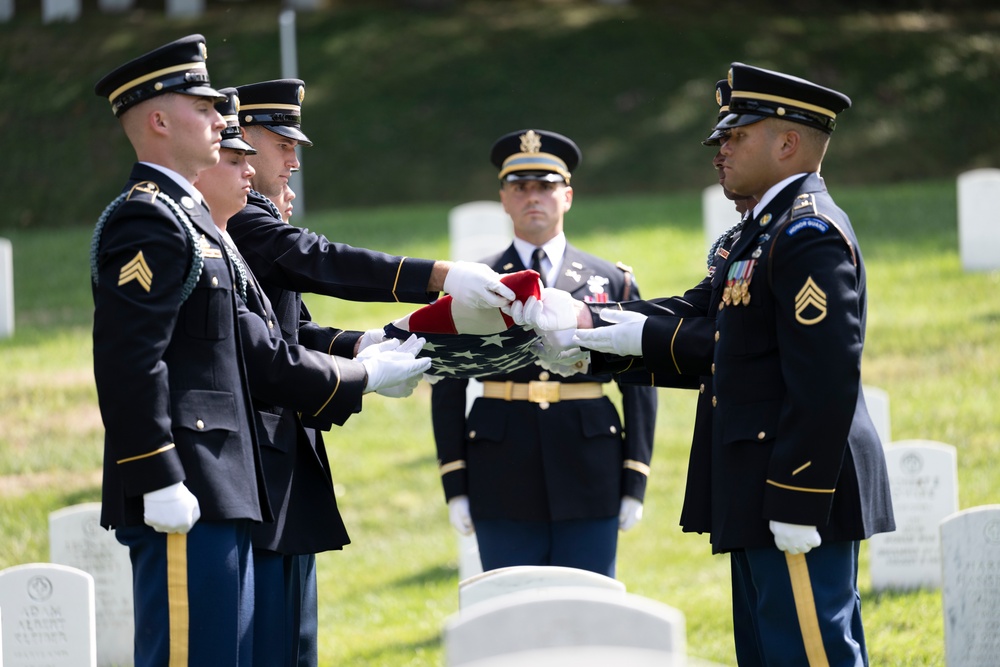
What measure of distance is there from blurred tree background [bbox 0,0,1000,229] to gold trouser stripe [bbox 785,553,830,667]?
18.4 metres

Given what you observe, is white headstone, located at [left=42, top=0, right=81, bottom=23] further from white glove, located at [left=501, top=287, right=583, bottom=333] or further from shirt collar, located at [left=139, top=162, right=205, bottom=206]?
shirt collar, located at [left=139, top=162, right=205, bottom=206]

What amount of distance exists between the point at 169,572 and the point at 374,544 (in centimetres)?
489

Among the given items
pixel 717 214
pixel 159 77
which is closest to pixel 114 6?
pixel 717 214

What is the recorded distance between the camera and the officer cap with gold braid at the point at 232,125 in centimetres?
454

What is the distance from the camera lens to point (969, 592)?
5.53m

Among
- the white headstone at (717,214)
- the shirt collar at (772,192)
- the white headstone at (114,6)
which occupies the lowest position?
the shirt collar at (772,192)

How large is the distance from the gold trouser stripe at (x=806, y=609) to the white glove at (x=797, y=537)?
65 millimetres

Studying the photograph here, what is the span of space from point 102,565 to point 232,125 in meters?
2.94

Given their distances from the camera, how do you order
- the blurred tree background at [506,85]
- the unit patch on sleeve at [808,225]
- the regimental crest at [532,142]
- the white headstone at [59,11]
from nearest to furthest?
the unit patch on sleeve at [808,225]
the regimental crest at [532,142]
the blurred tree background at [506,85]
the white headstone at [59,11]

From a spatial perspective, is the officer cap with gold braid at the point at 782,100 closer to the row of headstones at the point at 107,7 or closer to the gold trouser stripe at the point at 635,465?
the gold trouser stripe at the point at 635,465

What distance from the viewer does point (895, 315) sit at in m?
12.0

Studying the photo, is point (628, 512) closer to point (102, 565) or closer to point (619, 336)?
point (619, 336)

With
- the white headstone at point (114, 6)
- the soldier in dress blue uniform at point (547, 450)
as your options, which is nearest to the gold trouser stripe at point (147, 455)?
the soldier in dress blue uniform at point (547, 450)

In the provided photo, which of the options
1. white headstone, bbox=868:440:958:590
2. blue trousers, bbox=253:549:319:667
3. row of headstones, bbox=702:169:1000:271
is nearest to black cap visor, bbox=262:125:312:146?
blue trousers, bbox=253:549:319:667
